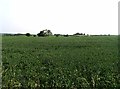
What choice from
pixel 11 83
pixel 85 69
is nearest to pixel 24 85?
pixel 11 83

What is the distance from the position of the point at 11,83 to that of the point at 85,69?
5.96 metres

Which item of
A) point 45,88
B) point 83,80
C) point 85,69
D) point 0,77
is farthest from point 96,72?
point 0,77

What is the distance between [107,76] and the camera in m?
17.1

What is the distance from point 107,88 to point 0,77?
18.4 feet

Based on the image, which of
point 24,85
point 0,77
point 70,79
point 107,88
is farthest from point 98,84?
point 0,77

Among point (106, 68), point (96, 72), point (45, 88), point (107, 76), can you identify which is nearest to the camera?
point (45, 88)

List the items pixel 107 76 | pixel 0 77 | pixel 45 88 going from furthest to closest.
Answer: pixel 107 76 < pixel 0 77 < pixel 45 88

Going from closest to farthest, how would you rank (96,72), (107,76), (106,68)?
1. (107,76)
2. (96,72)
3. (106,68)

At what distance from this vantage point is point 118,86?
1509cm

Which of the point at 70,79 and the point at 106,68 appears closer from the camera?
the point at 70,79

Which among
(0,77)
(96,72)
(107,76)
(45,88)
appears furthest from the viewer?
(96,72)

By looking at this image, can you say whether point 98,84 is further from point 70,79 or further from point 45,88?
point 45,88

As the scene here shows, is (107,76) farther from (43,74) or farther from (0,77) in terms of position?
(0,77)

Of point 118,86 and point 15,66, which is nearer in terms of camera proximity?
point 118,86
